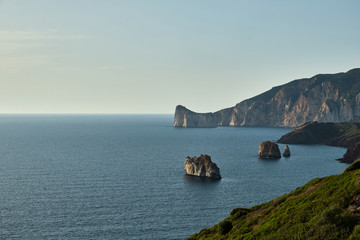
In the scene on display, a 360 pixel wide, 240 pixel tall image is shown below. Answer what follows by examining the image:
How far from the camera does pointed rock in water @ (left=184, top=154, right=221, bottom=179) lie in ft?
400

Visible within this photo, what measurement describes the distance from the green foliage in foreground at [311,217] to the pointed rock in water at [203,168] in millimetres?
75079

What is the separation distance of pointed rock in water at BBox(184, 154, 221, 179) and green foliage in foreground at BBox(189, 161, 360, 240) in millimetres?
75079

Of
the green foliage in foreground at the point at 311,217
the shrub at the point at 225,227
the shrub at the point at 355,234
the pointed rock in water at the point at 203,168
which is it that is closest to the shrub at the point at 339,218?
the green foliage in foreground at the point at 311,217

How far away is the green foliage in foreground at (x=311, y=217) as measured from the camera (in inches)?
976

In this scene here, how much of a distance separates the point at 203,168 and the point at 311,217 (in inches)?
3754

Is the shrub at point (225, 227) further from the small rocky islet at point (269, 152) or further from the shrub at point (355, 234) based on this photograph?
the small rocky islet at point (269, 152)

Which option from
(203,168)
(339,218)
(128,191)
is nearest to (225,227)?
(339,218)

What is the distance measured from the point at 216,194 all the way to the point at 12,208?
52347 millimetres

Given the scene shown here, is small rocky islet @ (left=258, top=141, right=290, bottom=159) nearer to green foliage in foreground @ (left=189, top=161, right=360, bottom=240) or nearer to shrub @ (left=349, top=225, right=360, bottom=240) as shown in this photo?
green foliage in foreground @ (left=189, top=161, right=360, bottom=240)

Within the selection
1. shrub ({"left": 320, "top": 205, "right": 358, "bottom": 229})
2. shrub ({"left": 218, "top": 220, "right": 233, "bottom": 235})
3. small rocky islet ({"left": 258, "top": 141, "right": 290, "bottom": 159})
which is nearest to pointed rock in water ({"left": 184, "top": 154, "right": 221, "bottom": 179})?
small rocky islet ({"left": 258, "top": 141, "right": 290, "bottom": 159})

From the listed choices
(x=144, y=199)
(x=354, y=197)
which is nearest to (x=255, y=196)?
(x=144, y=199)

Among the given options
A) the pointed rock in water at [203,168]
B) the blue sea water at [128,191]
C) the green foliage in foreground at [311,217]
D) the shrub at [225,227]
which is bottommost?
the blue sea water at [128,191]

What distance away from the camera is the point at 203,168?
124875 millimetres

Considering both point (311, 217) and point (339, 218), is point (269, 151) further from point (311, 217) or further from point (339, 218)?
point (339, 218)
